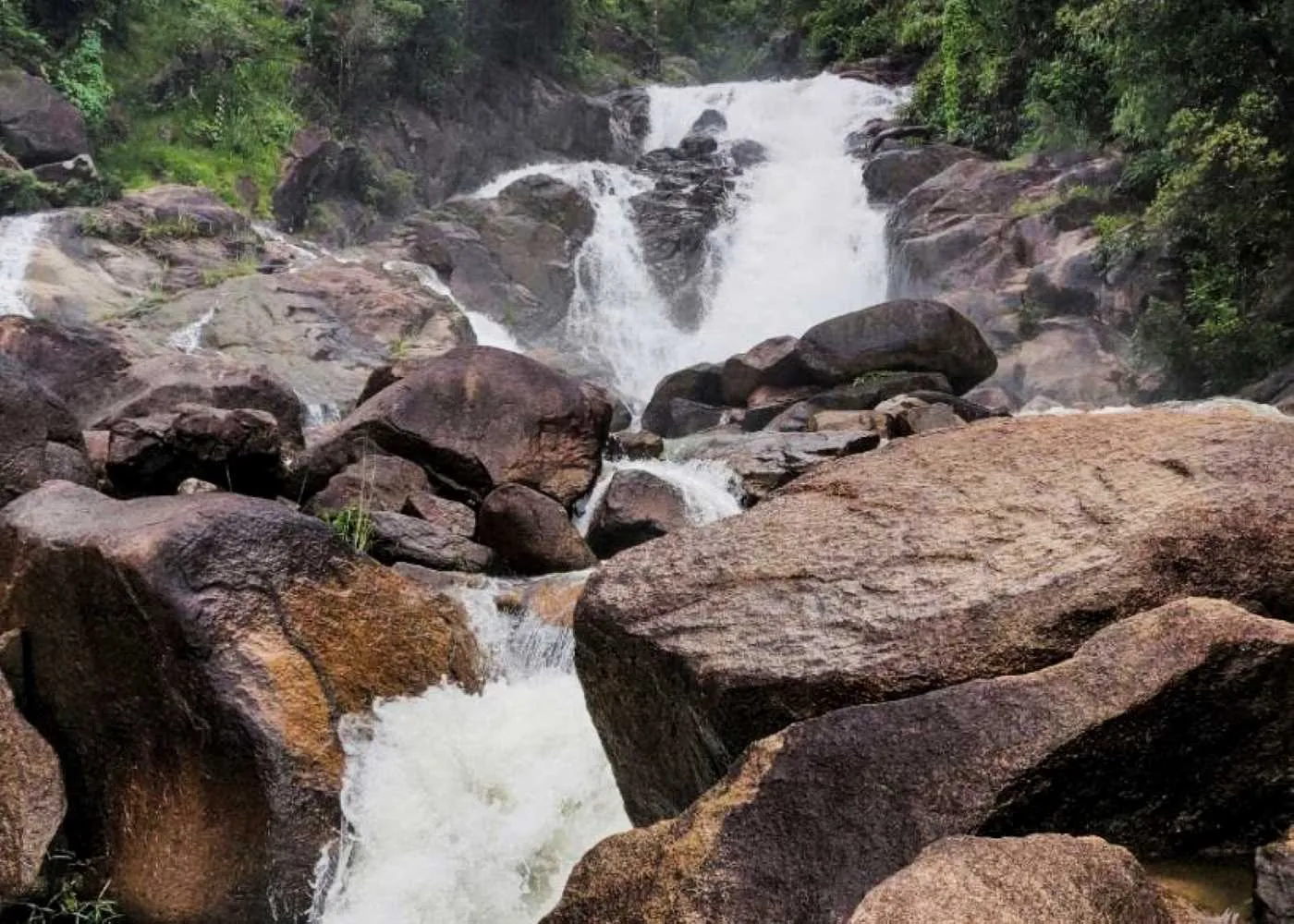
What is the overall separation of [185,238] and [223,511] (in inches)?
731

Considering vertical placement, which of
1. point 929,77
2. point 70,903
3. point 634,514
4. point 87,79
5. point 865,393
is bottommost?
point 70,903

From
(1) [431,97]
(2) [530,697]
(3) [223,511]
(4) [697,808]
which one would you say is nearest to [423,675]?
(2) [530,697]

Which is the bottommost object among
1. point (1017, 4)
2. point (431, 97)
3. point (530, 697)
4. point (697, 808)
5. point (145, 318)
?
point (697, 808)

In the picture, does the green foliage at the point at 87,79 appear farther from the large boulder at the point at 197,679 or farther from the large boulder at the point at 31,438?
the large boulder at the point at 197,679

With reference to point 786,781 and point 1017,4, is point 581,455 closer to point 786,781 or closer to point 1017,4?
point 786,781

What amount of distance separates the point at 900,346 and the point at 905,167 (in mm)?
11857

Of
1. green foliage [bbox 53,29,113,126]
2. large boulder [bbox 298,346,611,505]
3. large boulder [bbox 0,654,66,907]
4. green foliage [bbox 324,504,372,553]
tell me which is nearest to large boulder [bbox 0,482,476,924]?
large boulder [bbox 0,654,66,907]

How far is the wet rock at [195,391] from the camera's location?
13.5 m

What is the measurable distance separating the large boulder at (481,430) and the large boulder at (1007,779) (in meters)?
8.80

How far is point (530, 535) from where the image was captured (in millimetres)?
10672

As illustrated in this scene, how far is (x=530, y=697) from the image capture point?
771 centimetres

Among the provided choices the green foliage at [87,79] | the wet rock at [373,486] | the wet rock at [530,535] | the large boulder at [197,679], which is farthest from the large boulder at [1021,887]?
the green foliage at [87,79]

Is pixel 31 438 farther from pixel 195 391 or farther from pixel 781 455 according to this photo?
pixel 781 455

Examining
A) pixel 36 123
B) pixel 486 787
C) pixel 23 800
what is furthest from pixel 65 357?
pixel 36 123
